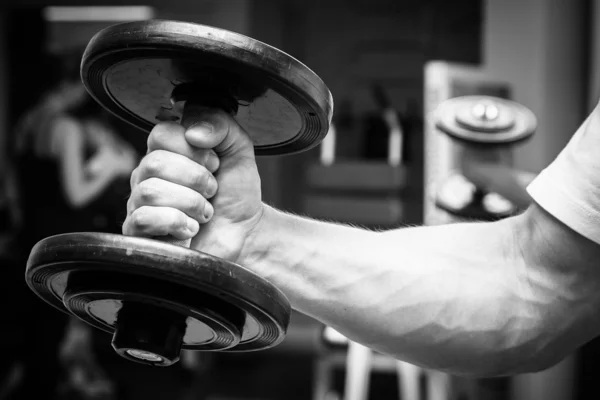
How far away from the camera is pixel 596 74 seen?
2465 millimetres

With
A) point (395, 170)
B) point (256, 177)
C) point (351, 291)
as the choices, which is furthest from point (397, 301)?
point (395, 170)

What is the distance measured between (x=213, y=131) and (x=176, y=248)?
6.1 inches

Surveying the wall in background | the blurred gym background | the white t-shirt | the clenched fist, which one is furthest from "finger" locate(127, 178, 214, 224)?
the wall in background

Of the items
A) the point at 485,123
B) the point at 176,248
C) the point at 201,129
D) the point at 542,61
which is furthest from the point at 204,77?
the point at 542,61

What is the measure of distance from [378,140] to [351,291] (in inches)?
107

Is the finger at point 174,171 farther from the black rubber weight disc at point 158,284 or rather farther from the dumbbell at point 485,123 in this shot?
the dumbbell at point 485,123

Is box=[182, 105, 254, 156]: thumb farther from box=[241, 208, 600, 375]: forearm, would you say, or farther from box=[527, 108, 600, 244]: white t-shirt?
box=[527, 108, 600, 244]: white t-shirt

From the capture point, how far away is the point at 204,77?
2.04 ft

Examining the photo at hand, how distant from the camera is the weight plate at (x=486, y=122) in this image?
1.37m

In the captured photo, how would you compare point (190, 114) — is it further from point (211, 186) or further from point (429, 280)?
point (429, 280)

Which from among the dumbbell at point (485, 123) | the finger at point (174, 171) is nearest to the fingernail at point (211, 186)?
the finger at point (174, 171)

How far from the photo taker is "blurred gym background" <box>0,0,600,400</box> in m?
→ 2.87

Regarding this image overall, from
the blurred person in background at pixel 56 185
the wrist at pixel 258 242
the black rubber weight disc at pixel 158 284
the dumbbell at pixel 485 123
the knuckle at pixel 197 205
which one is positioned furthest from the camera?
the blurred person in background at pixel 56 185

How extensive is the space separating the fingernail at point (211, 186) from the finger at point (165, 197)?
0.05 ft
